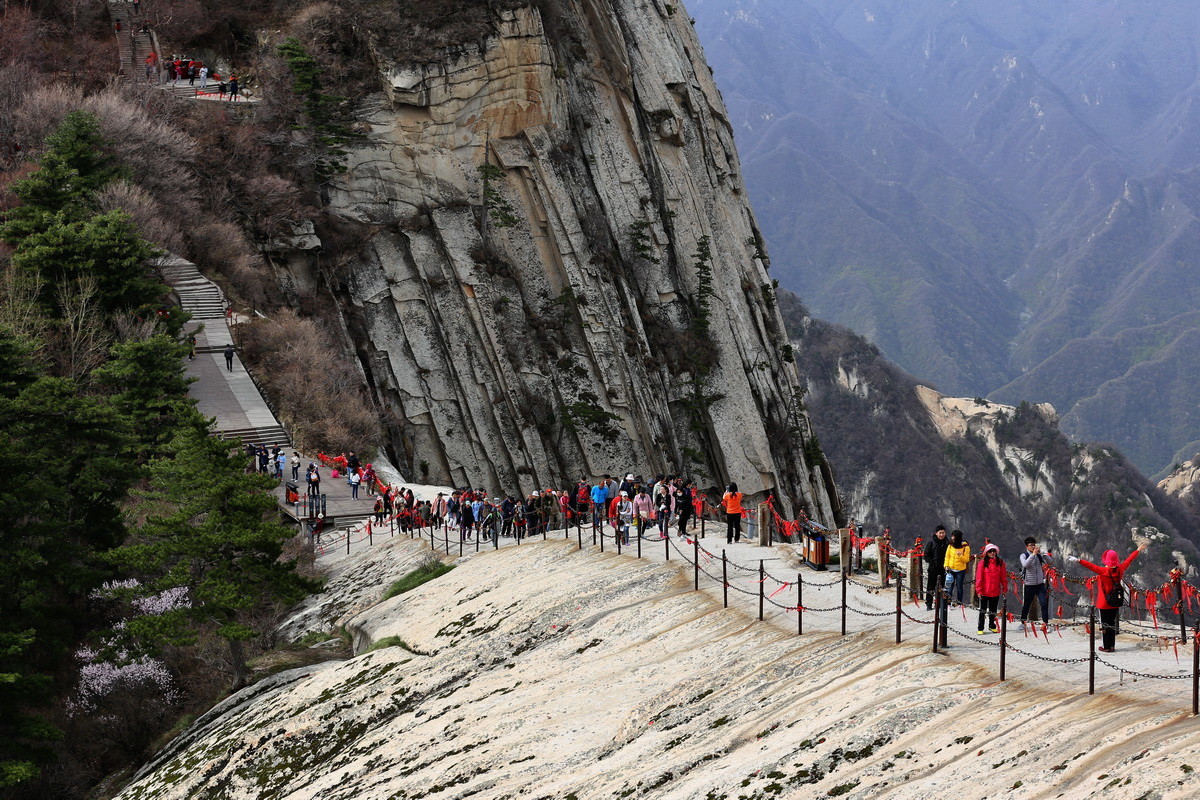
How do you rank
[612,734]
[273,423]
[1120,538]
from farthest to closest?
[1120,538] < [273,423] < [612,734]

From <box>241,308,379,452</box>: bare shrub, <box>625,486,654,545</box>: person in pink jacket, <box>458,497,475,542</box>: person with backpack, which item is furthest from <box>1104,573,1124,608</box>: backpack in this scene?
<box>241,308,379,452</box>: bare shrub

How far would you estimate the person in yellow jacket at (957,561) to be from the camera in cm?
1555

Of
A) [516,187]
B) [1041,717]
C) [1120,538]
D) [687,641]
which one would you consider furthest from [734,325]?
[1120,538]

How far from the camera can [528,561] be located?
22156 millimetres

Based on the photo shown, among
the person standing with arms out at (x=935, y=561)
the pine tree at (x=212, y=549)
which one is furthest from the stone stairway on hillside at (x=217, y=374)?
the person standing with arms out at (x=935, y=561)

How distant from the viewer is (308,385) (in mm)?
44375

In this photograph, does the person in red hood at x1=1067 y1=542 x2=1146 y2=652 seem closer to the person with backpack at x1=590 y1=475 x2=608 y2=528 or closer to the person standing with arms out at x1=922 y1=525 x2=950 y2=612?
the person standing with arms out at x1=922 y1=525 x2=950 y2=612

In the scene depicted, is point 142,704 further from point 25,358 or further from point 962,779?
point 962,779

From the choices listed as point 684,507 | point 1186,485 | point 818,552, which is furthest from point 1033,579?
point 1186,485

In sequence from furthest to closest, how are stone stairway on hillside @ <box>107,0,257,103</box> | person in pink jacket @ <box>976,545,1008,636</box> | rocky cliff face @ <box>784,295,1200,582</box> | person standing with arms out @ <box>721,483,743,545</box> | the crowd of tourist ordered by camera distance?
1. rocky cliff face @ <box>784,295,1200,582</box>
2. stone stairway on hillside @ <box>107,0,257,103</box>
3. the crowd of tourist
4. person standing with arms out @ <box>721,483,743,545</box>
5. person in pink jacket @ <box>976,545,1008,636</box>

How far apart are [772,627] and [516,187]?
1682 inches

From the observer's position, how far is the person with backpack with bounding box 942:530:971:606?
612 inches

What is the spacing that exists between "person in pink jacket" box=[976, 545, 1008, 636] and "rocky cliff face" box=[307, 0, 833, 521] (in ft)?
126

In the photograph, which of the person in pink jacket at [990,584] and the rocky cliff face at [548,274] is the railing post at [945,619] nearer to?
the person in pink jacket at [990,584]
